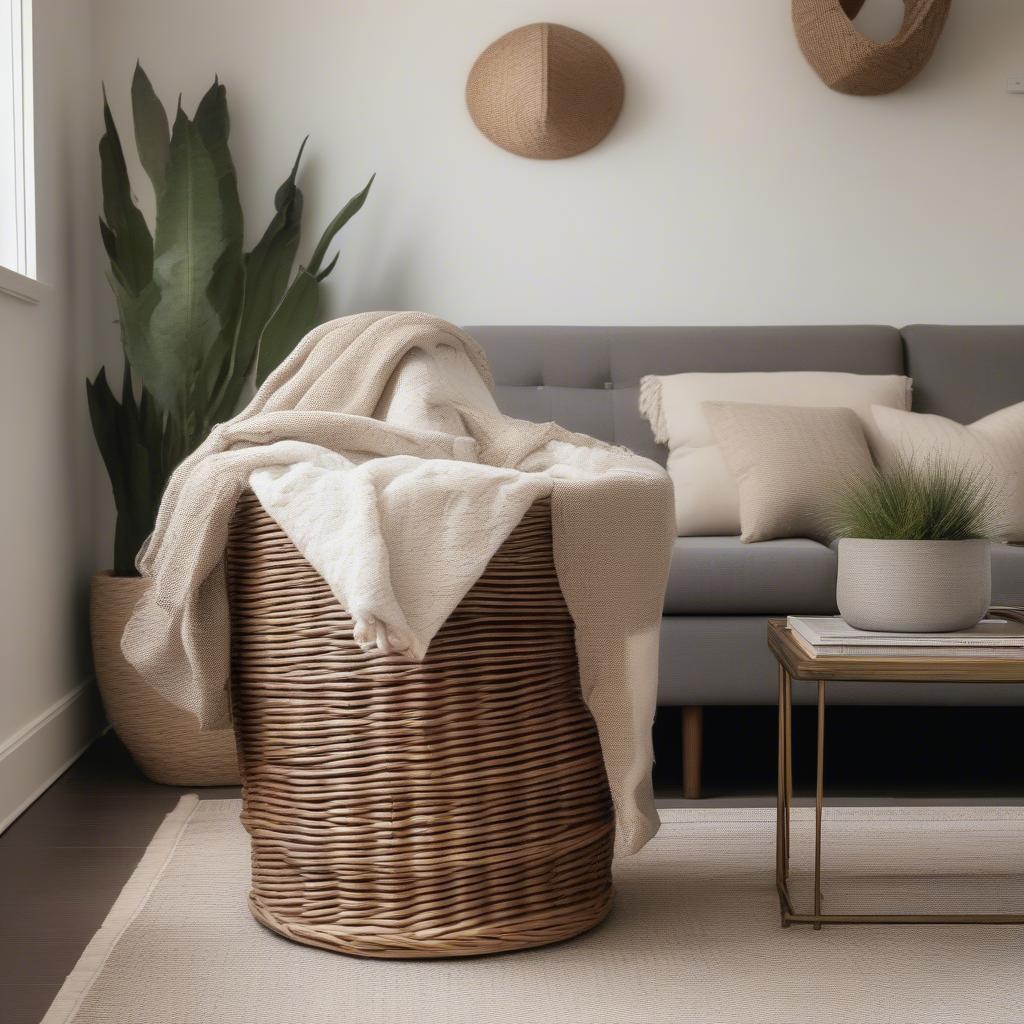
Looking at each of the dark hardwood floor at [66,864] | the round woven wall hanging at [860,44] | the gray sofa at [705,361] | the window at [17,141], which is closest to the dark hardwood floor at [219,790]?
the dark hardwood floor at [66,864]

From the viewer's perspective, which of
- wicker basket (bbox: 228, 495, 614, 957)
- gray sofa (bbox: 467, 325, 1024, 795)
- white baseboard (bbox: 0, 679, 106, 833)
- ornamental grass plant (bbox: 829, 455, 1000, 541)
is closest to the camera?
wicker basket (bbox: 228, 495, 614, 957)

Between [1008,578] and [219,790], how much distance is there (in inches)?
63.4

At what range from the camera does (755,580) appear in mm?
2410

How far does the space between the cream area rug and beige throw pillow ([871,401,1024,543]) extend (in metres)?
0.80

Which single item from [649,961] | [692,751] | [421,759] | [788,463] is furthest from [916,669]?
[788,463]

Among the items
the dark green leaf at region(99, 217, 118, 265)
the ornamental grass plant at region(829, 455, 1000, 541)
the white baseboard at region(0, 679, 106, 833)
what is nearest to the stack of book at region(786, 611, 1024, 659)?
the ornamental grass plant at region(829, 455, 1000, 541)

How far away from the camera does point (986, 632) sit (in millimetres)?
1697

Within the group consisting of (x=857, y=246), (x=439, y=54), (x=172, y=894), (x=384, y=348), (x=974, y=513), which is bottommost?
(x=172, y=894)

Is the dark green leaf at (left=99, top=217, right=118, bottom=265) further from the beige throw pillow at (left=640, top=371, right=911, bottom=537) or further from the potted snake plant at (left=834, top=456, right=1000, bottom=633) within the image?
the potted snake plant at (left=834, top=456, right=1000, bottom=633)

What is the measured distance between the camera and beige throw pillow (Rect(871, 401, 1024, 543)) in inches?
103

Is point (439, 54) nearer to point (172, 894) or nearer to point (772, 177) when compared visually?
point (772, 177)

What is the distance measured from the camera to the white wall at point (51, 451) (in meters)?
2.39

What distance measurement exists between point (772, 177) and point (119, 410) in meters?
1.76

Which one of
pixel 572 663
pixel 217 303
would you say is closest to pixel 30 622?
pixel 217 303
